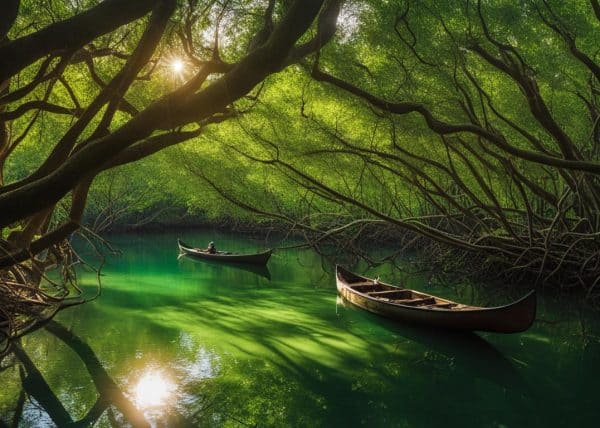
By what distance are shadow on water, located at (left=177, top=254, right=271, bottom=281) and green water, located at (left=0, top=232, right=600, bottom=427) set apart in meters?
5.05

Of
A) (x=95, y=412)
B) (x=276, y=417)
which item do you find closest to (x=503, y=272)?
(x=276, y=417)

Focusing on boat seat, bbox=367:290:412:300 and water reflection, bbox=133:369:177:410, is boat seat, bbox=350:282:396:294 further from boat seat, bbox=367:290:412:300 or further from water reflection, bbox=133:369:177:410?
water reflection, bbox=133:369:177:410

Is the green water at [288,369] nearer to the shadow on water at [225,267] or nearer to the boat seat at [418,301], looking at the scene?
the boat seat at [418,301]

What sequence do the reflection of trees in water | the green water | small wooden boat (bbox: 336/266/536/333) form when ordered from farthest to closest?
1. small wooden boat (bbox: 336/266/536/333)
2. the green water
3. the reflection of trees in water

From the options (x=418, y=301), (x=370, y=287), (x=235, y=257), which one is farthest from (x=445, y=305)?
(x=235, y=257)

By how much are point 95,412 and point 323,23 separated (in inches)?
179

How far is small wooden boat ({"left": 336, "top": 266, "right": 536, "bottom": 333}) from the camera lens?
7473 mm

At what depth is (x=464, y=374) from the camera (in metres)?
6.89

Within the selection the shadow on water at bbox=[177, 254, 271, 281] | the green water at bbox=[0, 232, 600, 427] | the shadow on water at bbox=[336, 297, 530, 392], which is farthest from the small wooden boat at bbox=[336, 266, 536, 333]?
the shadow on water at bbox=[177, 254, 271, 281]

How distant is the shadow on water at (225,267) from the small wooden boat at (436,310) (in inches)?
207

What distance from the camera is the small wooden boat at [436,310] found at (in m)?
7.47

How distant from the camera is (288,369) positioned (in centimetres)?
696

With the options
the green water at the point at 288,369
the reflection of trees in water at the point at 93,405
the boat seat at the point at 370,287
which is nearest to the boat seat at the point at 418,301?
the green water at the point at 288,369

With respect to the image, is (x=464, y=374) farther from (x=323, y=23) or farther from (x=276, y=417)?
(x=323, y=23)
